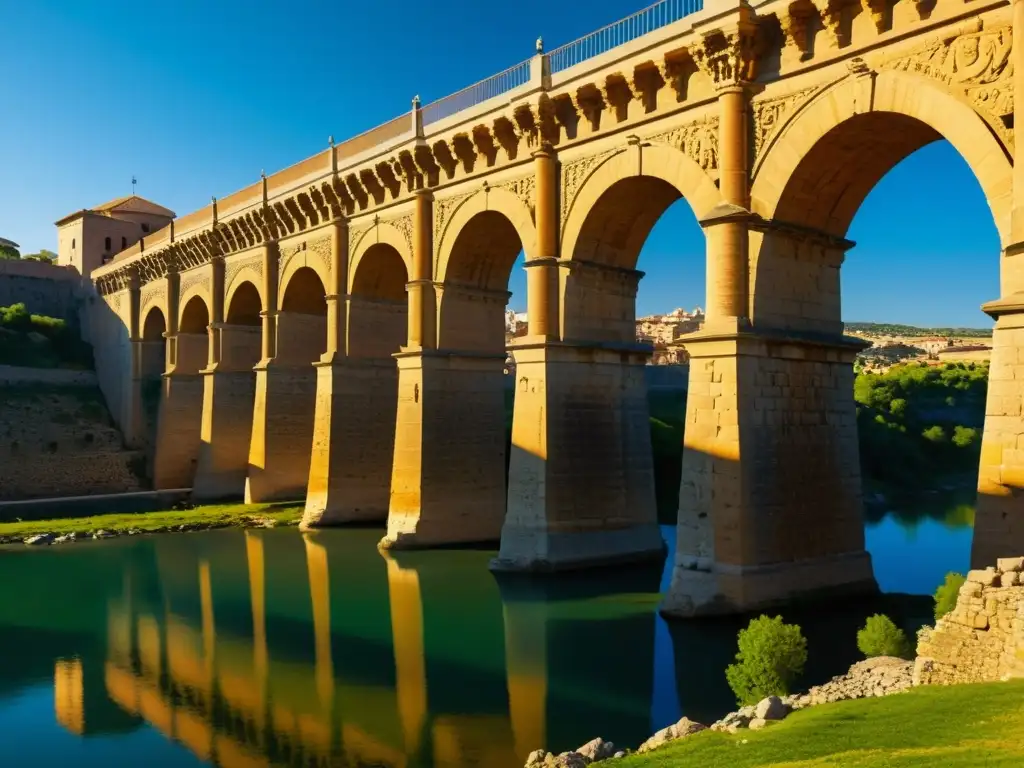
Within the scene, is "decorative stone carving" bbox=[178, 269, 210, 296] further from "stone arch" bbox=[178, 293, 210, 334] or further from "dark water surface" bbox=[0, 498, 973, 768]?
"dark water surface" bbox=[0, 498, 973, 768]

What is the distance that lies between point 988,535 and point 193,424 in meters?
32.3

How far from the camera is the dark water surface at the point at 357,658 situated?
10039 millimetres

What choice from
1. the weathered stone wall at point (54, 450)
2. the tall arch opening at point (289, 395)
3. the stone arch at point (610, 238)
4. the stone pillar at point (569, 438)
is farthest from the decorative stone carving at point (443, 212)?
the weathered stone wall at point (54, 450)

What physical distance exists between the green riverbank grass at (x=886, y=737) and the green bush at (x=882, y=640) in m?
2.93

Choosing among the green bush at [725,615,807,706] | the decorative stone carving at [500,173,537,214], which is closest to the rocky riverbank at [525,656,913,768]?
the green bush at [725,615,807,706]

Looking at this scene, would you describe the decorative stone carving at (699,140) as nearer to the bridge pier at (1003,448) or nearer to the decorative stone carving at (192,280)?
the bridge pier at (1003,448)

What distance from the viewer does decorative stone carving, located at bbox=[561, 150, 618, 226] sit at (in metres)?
17.1

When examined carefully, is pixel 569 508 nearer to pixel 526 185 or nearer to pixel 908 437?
pixel 526 185

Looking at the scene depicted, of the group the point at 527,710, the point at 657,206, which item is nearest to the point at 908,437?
the point at 657,206

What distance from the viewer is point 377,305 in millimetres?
25469

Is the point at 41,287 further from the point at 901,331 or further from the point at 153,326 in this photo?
the point at 901,331

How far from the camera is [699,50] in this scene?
14352 millimetres

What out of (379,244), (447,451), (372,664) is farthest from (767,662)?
(379,244)

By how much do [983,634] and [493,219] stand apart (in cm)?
1479
